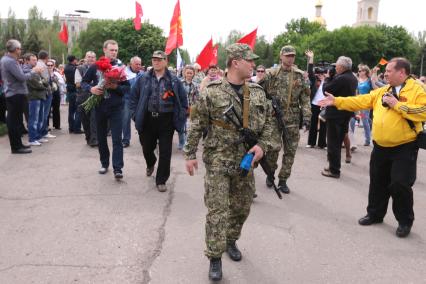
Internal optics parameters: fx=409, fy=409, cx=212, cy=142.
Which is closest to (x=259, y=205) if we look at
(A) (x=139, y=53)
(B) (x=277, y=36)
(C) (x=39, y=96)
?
(C) (x=39, y=96)

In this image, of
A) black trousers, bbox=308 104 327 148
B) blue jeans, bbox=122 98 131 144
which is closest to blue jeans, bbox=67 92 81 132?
blue jeans, bbox=122 98 131 144

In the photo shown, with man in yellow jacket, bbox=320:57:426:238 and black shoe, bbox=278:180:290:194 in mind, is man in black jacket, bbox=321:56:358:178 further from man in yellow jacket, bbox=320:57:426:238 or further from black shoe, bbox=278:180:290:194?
man in yellow jacket, bbox=320:57:426:238

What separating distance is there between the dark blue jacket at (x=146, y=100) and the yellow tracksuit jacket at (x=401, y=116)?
2.78m

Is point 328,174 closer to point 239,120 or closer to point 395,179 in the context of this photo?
point 395,179

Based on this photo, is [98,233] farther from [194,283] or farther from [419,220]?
[419,220]

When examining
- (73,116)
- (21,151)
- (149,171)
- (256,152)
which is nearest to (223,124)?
(256,152)

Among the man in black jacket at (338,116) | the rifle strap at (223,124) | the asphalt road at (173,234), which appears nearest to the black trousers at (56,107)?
the asphalt road at (173,234)

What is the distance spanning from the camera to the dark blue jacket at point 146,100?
20.0 ft

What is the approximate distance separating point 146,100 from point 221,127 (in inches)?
108

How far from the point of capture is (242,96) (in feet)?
11.8

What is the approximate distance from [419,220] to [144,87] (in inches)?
166

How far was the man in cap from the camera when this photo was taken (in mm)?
6102

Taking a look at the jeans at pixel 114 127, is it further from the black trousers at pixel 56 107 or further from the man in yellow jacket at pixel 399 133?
the black trousers at pixel 56 107

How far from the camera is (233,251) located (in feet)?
13.2
